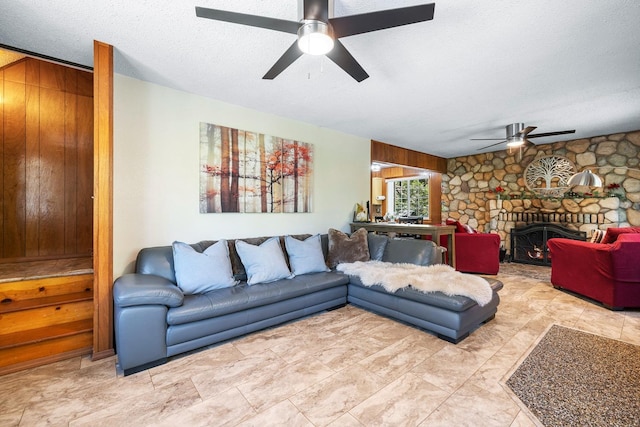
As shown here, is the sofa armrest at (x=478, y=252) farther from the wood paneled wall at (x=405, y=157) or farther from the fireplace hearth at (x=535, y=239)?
the wood paneled wall at (x=405, y=157)

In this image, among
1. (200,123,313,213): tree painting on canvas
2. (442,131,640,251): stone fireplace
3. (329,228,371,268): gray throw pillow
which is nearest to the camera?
(200,123,313,213): tree painting on canvas

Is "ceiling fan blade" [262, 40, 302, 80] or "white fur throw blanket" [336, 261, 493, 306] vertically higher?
"ceiling fan blade" [262, 40, 302, 80]

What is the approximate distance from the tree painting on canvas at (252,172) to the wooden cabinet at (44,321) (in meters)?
1.40

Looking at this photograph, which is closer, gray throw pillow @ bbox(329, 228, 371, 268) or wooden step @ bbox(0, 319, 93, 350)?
wooden step @ bbox(0, 319, 93, 350)

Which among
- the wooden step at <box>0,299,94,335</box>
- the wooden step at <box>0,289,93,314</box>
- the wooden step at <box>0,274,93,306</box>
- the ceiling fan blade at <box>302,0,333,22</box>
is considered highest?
the ceiling fan blade at <box>302,0,333,22</box>

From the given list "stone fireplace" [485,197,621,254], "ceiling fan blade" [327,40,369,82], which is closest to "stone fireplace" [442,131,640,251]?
"stone fireplace" [485,197,621,254]

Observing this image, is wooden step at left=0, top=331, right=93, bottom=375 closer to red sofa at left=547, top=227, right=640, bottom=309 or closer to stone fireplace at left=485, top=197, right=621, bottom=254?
red sofa at left=547, top=227, right=640, bottom=309

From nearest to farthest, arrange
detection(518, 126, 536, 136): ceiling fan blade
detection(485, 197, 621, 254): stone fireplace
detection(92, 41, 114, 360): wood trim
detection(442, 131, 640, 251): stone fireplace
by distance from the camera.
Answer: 1. detection(92, 41, 114, 360): wood trim
2. detection(518, 126, 536, 136): ceiling fan blade
3. detection(442, 131, 640, 251): stone fireplace
4. detection(485, 197, 621, 254): stone fireplace

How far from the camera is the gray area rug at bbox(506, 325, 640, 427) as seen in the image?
163cm

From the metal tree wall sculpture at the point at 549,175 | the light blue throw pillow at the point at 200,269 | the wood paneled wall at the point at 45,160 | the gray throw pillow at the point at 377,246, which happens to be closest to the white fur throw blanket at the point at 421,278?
the gray throw pillow at the point at 377,246

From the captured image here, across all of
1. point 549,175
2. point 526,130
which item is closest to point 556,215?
point 549,175

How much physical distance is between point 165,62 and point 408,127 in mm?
3554

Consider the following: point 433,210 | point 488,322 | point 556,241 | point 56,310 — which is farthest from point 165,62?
point 433,210

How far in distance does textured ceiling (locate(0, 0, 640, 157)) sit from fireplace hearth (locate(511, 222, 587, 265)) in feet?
8.11
